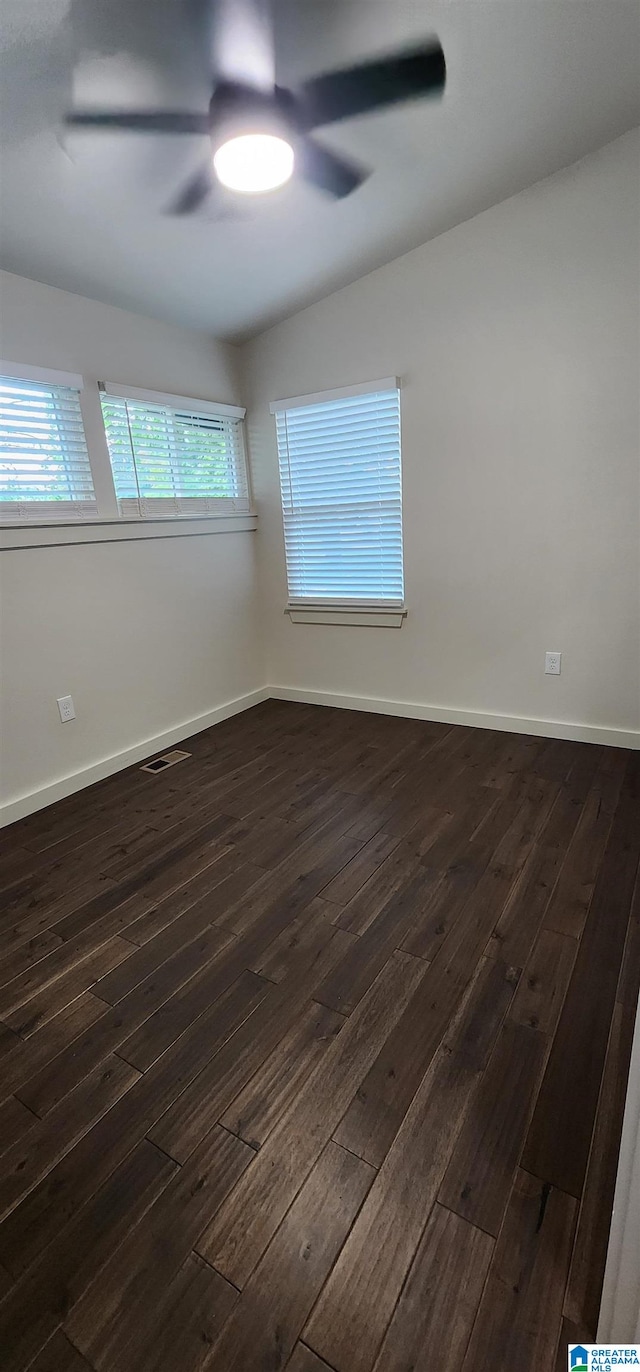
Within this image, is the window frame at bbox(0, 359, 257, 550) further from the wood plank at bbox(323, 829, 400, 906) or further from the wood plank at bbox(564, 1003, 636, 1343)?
the wood plank at bbox(564, 1003, 636, 1343)

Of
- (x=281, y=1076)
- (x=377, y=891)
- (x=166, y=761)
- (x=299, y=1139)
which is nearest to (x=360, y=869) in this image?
(x=377, y=891)

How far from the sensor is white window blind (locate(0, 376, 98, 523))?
96.2 inches

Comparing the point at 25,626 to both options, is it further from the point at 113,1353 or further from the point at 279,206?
the point at 113,1353

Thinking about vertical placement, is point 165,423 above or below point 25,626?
above

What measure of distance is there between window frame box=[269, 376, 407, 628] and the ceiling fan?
134 centimetres

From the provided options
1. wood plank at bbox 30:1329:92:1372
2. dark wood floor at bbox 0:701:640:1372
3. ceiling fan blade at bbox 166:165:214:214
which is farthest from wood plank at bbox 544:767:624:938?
ceiling fan blade at bbox 166:165:214:214

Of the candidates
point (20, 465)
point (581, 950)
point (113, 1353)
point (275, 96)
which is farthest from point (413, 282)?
point (113, 1353)

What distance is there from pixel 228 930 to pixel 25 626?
1.67 metres

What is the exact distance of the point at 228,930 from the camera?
6.04 ft

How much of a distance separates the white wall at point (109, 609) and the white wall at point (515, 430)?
996 millimetres

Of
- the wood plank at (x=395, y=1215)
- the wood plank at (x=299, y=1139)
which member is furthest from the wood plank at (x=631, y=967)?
the wood plank at (x=299, y=1139)

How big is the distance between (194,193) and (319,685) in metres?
2.68

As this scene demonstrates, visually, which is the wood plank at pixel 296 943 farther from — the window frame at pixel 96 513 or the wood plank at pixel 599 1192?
the window frame at pixel 96 513

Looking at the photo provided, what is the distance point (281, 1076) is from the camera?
1.34 meters
